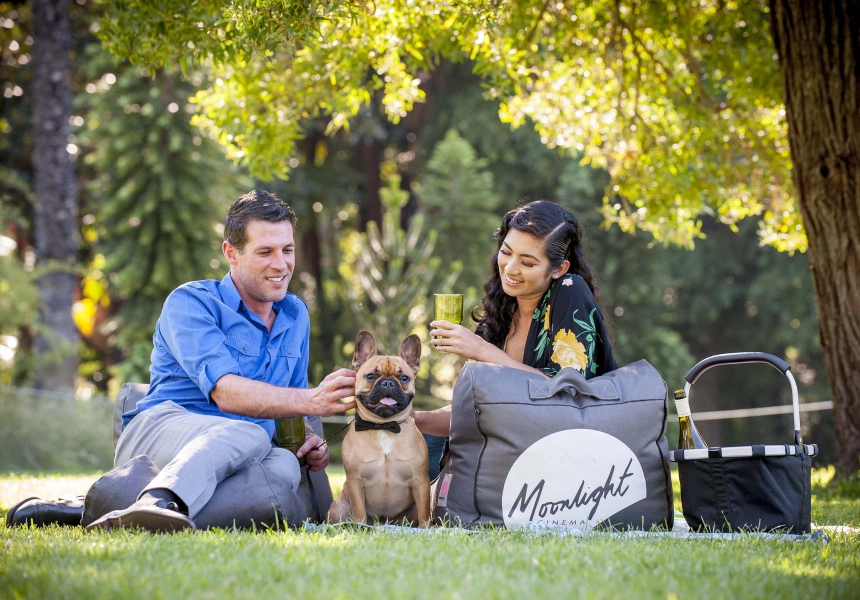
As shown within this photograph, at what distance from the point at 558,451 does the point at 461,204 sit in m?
12.7

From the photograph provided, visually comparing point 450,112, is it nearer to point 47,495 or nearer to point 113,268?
point 113,268

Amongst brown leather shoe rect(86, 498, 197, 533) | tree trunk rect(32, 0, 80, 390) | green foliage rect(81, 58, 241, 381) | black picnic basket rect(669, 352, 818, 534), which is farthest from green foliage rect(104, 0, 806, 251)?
tree trunk rect(32, 0, 80, 390)

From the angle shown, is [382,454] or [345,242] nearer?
[382,454]

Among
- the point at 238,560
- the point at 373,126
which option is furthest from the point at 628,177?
the point at 373,126

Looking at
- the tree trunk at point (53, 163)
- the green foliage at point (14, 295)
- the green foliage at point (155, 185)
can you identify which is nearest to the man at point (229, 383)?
the green foliage at point (14, 295)

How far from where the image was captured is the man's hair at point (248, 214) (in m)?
4.52

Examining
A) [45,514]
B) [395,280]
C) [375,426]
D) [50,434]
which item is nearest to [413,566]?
[375,426]

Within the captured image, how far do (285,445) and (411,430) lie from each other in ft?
2.32

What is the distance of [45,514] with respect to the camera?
4.07 meters

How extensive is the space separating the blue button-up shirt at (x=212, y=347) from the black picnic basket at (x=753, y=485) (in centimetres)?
210

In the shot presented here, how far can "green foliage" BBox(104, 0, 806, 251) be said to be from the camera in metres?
7.13

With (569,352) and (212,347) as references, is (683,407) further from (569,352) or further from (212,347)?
(212,347)

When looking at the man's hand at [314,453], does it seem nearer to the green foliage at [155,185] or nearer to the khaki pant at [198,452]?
the khaki pant at [198,452]

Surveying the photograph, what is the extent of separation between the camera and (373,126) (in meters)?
16.7
